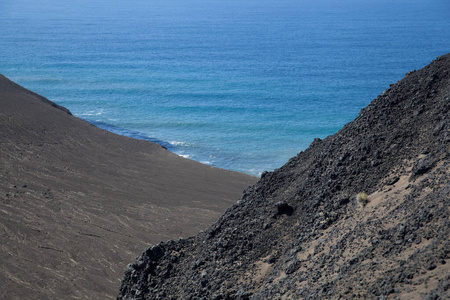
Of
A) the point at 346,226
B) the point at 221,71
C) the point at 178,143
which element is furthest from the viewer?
the point at 221,71

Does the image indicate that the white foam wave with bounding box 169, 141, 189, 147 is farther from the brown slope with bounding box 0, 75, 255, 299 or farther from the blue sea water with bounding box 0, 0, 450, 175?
the brown slope with bounding box 0, 75, 255, 299

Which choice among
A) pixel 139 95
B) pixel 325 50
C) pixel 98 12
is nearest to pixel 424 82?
pixel 139 95

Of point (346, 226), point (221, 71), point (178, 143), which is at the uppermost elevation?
point (221, 71)

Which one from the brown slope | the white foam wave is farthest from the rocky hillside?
the white foam wave

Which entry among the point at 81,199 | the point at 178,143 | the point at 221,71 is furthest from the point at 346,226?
the point at 221,71

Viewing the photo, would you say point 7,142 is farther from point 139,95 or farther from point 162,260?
point 139,95

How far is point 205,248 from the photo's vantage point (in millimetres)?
→ 10156

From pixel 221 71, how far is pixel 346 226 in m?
53.4

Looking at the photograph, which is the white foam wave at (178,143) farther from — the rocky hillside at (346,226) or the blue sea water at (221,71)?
the rocky hillside at (346,226)

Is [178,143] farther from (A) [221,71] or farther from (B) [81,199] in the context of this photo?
(A) [221,71]

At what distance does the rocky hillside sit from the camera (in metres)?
6.88

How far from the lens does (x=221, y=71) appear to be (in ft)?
199

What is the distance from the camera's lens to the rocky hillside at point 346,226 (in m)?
6.88

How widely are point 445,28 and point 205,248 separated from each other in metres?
97.8
